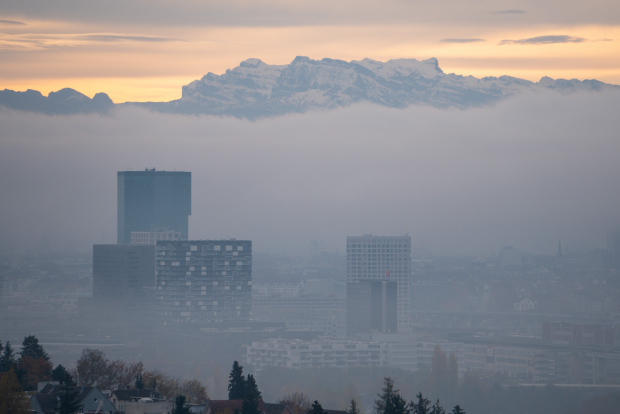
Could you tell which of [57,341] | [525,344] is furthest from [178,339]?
[525,344]

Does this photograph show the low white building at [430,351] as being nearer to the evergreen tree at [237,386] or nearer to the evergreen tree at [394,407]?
the evergreen tree at [237,386]

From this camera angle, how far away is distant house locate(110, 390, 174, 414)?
149 feet

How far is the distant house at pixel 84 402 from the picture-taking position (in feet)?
148

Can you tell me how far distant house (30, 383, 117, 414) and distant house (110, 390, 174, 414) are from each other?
46cm

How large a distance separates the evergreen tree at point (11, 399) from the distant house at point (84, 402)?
8.83ft

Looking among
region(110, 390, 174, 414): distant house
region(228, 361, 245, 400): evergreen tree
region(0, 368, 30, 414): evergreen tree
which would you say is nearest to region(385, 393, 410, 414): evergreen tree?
region(110, 390, 174, 414): distant house

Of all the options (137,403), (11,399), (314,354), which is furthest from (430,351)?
(11,399)

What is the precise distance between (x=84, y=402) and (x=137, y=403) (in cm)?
261

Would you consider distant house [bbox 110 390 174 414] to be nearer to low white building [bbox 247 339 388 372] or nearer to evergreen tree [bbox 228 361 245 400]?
evergreen tree [bbox 228 361 245 400]

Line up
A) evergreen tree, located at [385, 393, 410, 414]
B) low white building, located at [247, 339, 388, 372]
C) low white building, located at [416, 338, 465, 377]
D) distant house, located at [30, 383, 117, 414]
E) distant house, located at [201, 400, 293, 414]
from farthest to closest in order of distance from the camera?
low white building, located at [416, 338, 465, 377] → low white building, located at [247, 339, 388, 372] → distant house, located at [30, 383, 117, 414] → distant house, located at [201, 400, 293, 414] → evergreen tree, located at [385, 393, 410, 414]

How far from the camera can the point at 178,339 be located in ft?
646

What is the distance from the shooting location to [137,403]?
149 ft

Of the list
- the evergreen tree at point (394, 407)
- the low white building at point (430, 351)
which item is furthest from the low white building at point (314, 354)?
the evergreen tree at point (394, 407)

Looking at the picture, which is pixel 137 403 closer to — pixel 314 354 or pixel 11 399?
pixel 11 399
